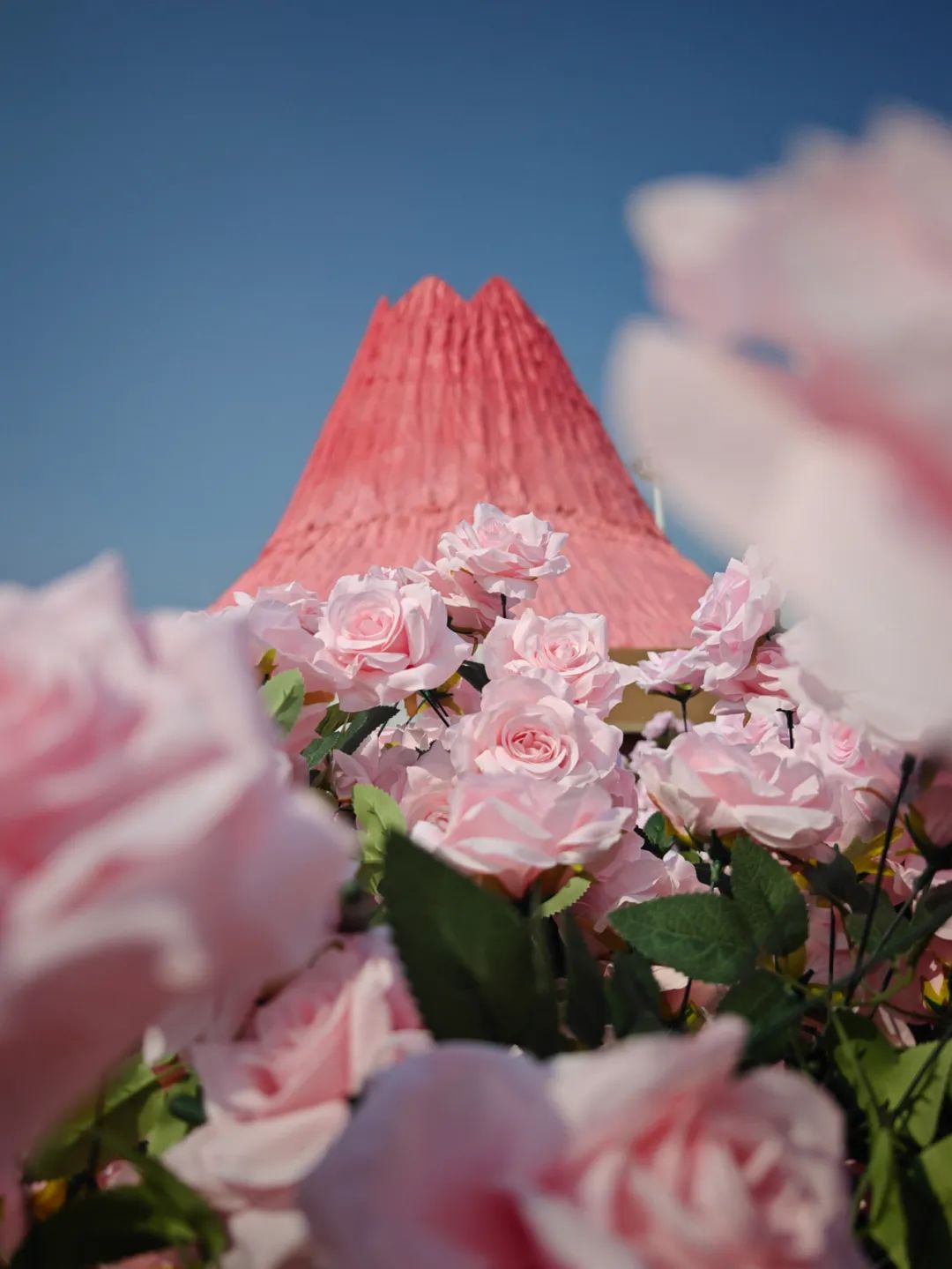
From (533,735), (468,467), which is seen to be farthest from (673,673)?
(468,467)

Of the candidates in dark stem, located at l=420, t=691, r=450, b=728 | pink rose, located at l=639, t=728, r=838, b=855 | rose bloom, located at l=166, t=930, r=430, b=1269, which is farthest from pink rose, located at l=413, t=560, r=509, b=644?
rose bloom, located at l=166, t=930, r=430, b=1269

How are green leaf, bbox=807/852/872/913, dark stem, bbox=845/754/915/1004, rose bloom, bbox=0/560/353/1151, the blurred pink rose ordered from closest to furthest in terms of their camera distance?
rose bloom, bbox=0/560/353/1151 → the blurred pink rose → dark stem, bbox=845/754/915/1004 → green leaf, bbox=807/852/872/913

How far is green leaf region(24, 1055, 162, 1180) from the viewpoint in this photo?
36 cm

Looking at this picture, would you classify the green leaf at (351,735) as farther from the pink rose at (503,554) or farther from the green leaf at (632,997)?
the green leaf at (632,997)

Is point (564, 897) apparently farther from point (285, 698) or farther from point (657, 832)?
point (657, 832)

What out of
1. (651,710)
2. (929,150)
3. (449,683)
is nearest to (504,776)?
(929,150)

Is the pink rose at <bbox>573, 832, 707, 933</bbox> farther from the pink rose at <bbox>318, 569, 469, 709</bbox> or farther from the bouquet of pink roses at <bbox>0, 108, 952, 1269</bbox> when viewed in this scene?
the pink rose at <bbox>318, 569, 469, 709</bbox>

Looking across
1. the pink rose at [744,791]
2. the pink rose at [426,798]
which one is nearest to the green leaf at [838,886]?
the pink rose at [744,791]

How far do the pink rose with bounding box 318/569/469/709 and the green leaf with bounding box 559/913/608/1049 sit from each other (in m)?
0.39

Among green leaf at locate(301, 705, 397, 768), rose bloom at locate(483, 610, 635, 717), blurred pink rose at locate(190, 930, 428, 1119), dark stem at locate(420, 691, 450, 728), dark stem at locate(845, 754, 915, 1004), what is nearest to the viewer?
blurred pink rose at locate(190, 930, 428, 1119)

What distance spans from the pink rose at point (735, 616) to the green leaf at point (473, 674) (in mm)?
261

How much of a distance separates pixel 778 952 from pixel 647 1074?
0.25m

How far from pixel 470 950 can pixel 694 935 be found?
5.4 inches

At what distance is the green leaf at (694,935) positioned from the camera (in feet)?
1.30
